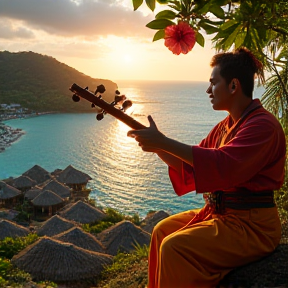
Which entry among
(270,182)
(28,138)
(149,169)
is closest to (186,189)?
(270,182)

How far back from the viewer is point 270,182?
5.48 ft

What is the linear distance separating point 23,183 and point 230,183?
724 inches

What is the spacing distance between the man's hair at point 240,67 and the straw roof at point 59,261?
7.95m

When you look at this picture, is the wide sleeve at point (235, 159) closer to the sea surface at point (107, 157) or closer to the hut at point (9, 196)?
the sea surface at point (107, 157)

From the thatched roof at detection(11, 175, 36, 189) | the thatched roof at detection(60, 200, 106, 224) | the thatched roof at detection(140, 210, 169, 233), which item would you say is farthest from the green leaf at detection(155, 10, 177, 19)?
the thatched roof at detection(11, 175, 36, 189)

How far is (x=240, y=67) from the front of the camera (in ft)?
5.56

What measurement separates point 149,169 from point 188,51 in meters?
31.6

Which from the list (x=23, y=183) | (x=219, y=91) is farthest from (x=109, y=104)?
(x=23, y=183)

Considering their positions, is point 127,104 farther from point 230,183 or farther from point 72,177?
point 72,177

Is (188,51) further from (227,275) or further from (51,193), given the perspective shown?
(51,193)

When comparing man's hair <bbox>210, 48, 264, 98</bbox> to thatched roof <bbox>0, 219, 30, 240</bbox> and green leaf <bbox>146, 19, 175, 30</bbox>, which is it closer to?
green leaf <bbox>146, 19, 175, 30</bbox>

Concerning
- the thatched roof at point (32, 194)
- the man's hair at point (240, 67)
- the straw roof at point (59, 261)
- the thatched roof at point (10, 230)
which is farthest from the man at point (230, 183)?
the thatched roof at point (32, 194)

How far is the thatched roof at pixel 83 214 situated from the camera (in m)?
13.7

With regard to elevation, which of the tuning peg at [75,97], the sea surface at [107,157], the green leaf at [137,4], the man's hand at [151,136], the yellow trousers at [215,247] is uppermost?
the green leaf at [137,4]
